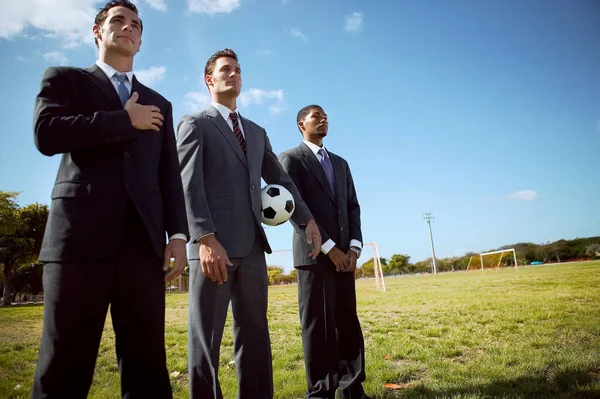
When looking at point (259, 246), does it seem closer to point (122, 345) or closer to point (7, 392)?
point (122, 345)

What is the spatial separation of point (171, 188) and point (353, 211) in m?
2.63

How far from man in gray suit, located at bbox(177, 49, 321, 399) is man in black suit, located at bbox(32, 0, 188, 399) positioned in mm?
425

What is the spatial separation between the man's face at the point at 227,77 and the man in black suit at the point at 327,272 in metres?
1.22

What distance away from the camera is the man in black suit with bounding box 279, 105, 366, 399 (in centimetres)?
363

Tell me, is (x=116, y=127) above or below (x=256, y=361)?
above

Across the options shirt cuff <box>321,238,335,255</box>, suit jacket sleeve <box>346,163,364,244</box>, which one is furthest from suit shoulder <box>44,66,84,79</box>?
suit jacket sleeve <box>346,163,364,244</box>

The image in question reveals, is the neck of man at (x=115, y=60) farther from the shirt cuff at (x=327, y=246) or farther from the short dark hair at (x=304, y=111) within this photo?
the short dark hair at (x=304, y=111)

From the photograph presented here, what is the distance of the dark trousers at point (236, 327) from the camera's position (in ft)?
8.20

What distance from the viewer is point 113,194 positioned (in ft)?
6.33

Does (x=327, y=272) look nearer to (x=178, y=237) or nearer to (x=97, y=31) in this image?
(x=178, y=237)

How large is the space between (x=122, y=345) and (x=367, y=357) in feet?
13.3

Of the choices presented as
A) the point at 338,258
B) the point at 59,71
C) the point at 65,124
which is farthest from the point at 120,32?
the point at 338,258

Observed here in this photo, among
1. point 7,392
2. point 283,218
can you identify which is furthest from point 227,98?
point 7,392

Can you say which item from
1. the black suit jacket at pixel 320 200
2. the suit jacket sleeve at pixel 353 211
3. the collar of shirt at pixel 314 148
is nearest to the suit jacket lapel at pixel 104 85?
the black suit jacket at pixel 320 200
